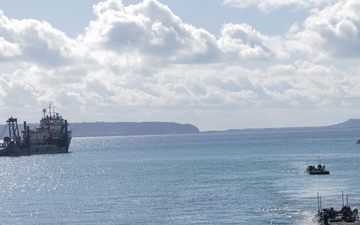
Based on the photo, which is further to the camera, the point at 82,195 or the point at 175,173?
the point at 175,173

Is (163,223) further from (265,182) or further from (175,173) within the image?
(175,173)

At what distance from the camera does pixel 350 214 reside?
8106 centimetres

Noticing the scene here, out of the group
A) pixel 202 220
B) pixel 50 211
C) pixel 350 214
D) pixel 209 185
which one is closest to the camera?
pixel 350 214

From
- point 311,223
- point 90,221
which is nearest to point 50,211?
point 90,221

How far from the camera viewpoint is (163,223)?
86125mm

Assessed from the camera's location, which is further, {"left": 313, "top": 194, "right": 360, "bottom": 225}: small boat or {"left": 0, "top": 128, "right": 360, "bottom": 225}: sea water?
{"left": 0, "top": 128, "right": 360, "bottom": 225}: sea water

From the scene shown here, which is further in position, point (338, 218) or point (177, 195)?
point (177, 195)

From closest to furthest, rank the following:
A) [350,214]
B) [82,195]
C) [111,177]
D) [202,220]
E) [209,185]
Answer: [350,214] → [202,220] → [82,195] → [209,185] → [111,177]

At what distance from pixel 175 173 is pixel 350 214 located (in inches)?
3451

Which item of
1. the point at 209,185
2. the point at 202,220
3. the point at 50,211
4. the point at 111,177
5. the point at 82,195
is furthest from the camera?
the point at 111,177

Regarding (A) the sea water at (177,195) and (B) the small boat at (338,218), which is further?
(A) the sea water at (177,195)

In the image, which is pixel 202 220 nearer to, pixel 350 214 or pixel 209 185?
pixel 350 214

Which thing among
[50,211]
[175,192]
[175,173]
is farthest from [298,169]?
[50,211]

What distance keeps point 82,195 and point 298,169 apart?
66020mm
